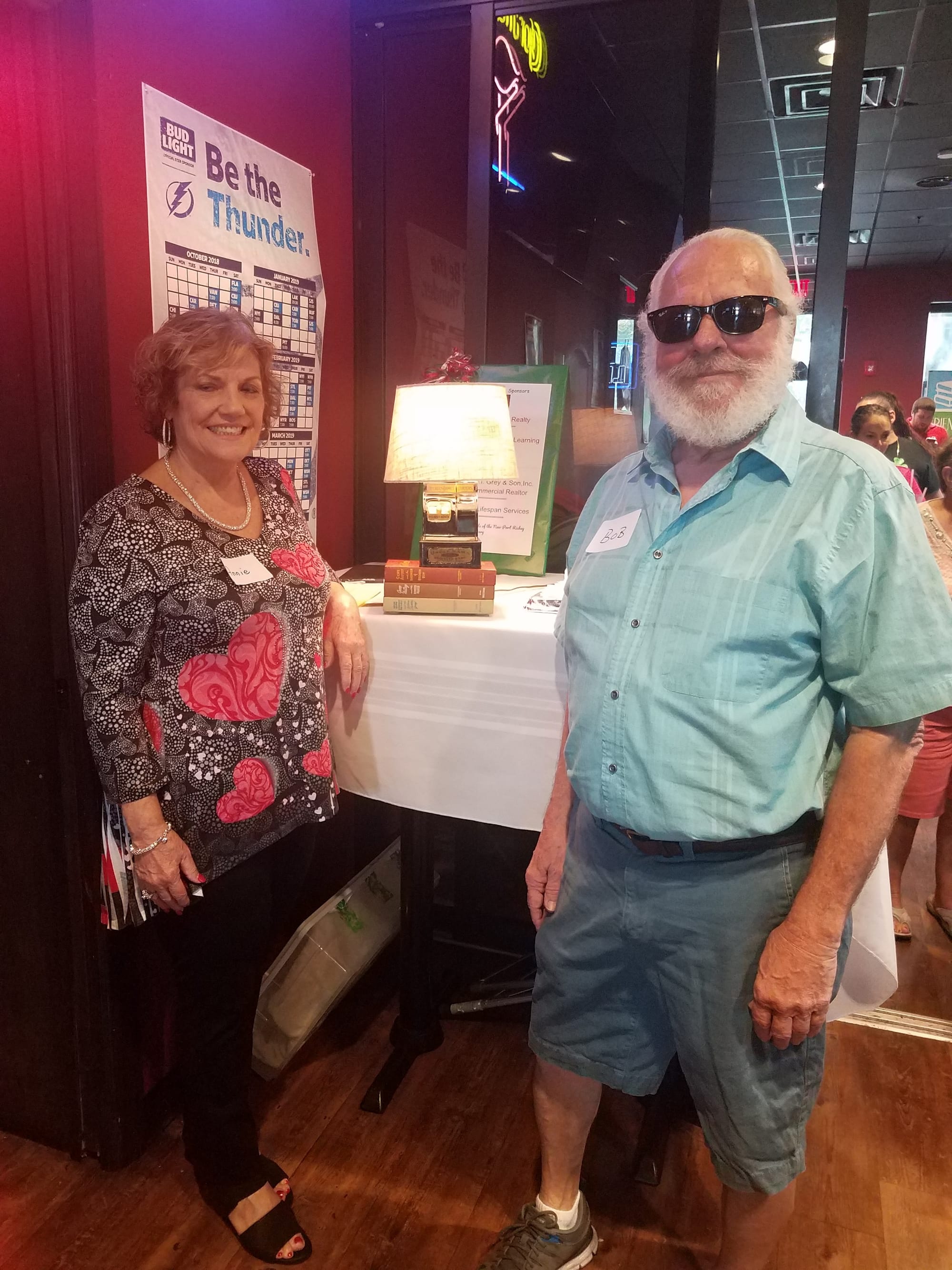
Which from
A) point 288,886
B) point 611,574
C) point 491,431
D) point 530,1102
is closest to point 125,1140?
point 288,886

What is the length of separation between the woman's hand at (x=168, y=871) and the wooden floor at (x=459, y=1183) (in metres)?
0.66

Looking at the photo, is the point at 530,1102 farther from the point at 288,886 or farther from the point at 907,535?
the point at 907,535

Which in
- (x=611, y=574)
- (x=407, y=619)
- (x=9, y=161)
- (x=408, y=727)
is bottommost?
(x=408, y=727)

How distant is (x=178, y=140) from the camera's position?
1585 mm

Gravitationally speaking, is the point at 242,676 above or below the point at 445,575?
below

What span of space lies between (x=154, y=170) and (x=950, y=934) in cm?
279

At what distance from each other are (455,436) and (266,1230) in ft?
4.77

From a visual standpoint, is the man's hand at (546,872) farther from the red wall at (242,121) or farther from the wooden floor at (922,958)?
the wooden floor at (922,958)

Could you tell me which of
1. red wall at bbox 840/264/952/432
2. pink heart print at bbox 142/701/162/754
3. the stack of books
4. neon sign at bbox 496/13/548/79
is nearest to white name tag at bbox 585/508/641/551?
the stack of books

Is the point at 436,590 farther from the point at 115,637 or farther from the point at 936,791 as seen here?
the point at 936,791

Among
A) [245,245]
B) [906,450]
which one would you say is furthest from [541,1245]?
[906,450]

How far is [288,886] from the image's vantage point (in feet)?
5.13

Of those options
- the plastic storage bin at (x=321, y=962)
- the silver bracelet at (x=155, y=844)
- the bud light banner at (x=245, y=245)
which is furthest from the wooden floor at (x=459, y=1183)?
the bud light banner at (x=245, y=245)

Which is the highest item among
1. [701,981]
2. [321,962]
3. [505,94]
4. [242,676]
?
[505,94]
